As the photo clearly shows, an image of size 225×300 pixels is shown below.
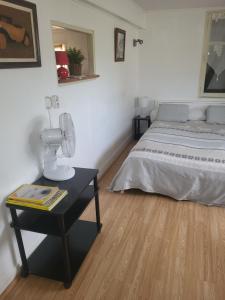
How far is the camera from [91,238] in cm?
204

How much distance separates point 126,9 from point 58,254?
312 centimetres

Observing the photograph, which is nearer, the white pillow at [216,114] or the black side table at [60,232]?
the black side table at [60,232]

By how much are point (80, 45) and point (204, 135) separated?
6.52 ft

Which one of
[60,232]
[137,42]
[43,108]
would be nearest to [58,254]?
[60,232]

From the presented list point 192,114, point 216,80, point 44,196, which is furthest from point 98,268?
point 216,80

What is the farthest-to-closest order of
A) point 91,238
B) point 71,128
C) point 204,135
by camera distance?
point 204,135 → point 91,238 → point 71,128

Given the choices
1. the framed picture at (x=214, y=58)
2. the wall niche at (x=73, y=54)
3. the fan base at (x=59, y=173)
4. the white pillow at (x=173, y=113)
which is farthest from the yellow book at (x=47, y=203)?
the framed picture at (x=214, y=58)

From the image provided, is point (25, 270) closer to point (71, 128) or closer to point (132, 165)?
point (71, 128)

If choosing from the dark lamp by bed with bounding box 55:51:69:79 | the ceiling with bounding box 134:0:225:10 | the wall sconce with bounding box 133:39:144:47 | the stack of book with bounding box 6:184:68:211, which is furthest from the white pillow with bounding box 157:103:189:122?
the stack of book with bounding box 6:184:68:211

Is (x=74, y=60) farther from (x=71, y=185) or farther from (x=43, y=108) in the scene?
(x=71, y=185)

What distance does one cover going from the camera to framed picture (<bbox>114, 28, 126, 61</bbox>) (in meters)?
3.25

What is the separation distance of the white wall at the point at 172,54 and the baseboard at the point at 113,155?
108 centimetres

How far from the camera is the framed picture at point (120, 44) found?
10.7ft

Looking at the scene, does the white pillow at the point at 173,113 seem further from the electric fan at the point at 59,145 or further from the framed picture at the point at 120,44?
the electric fan at the point at 59,145
